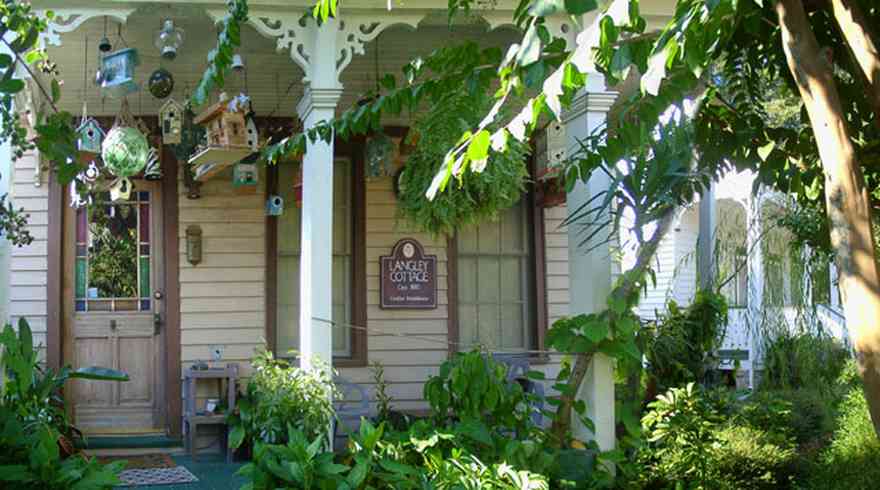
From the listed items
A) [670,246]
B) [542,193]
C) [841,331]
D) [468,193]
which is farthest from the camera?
[670,246]

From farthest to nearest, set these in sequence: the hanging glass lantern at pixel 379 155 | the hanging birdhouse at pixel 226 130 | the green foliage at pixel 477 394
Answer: the hanging glass lantern at pixel 379 155
the hanging birdhouse at pixel 226 130
the green foliage at pixel 477 394

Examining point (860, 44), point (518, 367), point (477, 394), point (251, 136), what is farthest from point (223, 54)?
point (518, 367)

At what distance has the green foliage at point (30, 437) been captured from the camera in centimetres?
455

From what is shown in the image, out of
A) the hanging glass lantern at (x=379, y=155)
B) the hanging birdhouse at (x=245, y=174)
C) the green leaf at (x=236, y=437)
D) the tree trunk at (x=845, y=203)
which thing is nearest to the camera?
the tree trunk at (x=845, y=203)

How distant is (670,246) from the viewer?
1722 cm

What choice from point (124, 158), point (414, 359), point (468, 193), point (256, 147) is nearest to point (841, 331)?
point (414, 359)

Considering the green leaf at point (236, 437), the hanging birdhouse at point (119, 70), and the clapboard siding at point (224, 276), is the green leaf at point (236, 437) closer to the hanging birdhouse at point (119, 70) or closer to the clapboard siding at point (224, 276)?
the clapboard siding at point (224, 276)

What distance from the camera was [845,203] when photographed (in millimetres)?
2838

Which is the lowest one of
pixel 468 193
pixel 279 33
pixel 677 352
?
pixel 677 352

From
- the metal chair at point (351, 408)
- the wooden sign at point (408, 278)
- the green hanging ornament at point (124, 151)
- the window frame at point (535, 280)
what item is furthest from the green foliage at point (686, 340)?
the green hanging ornament at point (124, 151)

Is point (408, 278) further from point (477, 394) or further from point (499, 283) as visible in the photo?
point (477, 394)

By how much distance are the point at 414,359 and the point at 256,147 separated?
254 cm

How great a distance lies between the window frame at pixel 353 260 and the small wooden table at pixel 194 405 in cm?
52

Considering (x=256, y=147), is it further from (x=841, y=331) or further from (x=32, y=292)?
(x=841, y=331)
